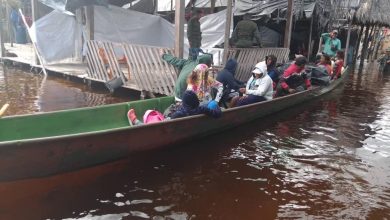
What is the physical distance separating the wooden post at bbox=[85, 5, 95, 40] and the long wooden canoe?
5.31 m

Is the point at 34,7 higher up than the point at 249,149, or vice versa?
the point at 34,7

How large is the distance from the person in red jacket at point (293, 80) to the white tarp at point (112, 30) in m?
3.24

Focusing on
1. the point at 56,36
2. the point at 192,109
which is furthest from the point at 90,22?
the point at 192,109

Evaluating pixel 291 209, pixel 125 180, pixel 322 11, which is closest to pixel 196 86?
pixel 125 180

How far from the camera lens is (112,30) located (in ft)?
38.9

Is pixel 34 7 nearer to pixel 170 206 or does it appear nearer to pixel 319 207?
pixel 170 206

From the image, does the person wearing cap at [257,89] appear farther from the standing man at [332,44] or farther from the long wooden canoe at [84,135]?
the standing man at [332,44]

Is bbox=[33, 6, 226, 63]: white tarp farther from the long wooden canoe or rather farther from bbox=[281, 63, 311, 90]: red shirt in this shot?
the long wooden canoe

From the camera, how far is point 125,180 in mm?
4441

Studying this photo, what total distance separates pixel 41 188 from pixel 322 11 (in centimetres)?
1292

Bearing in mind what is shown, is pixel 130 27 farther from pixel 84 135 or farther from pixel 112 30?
pixel 84 135

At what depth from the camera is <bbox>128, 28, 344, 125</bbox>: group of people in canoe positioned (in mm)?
5391

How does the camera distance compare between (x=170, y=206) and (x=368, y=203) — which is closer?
(x=170, y=206)

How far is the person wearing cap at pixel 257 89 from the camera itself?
22.3ft
